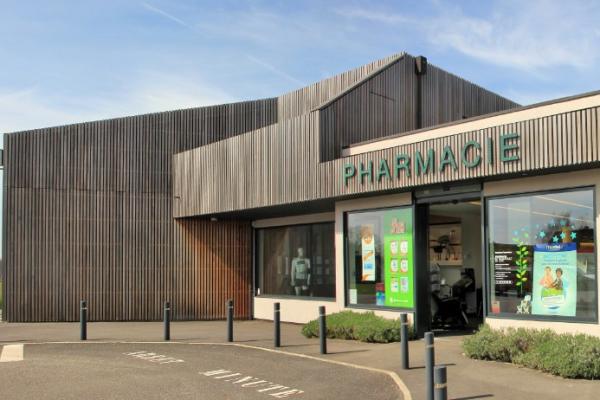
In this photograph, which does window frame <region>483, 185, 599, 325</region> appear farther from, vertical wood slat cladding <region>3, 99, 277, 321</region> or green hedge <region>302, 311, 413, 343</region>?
vertical wood slat cladding <region>3, 99, 277, 321</region>

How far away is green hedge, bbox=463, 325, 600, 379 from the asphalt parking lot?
7.63 ft

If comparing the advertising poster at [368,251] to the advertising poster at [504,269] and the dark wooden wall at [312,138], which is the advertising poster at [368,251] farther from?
the advertising poster at [504,269]

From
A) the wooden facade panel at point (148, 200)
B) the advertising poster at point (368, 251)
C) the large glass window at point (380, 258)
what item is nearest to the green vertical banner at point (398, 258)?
Result: the large glass window at point (380, 258)

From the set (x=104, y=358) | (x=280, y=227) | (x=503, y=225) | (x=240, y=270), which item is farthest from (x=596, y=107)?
(x=240, y=270)

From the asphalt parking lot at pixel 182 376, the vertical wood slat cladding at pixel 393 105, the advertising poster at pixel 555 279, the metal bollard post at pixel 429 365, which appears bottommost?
the asphalt parking lot at pixel 182 376

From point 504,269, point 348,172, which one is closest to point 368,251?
point 348,172

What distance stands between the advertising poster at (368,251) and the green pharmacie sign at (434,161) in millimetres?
1669

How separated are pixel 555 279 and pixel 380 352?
3626mm

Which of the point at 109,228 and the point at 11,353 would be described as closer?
the point at 11,353

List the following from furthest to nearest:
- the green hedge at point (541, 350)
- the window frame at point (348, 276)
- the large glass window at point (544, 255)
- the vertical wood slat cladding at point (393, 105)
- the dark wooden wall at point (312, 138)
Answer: the vertical wood slat cladding at point (393, 105), the dark wooden wall at point (312, 138), the window frame at point (348, 276), the large glass window at point (544, 255), the green hedge at point (541, 350)

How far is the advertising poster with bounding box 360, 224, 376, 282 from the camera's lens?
15.8 meters

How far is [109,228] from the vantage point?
20.5 m

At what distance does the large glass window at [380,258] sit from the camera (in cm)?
1491

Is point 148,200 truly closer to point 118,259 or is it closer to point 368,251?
point 118,259
